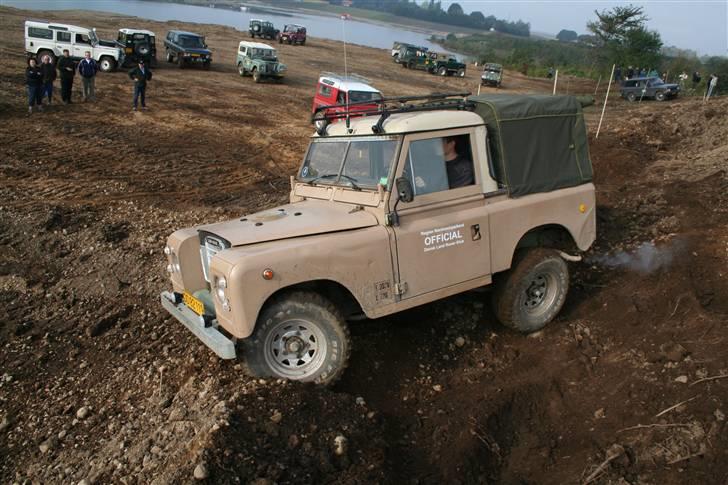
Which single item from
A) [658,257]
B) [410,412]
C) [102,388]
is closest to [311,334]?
[410,412]

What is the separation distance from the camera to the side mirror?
4.52m

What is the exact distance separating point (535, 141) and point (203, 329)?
12.2ft

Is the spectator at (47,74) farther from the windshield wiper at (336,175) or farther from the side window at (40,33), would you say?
the windshield wiper at (336,175)

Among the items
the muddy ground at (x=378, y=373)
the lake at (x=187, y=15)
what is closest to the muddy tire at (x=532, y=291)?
the muddy ground at (x=378, y=373)

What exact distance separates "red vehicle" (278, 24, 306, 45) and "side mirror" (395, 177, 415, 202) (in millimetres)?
42725

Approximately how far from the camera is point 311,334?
4.43 meters

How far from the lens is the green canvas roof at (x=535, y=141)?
5.28 meters

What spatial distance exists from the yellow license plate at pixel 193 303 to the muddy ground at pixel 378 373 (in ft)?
1.88

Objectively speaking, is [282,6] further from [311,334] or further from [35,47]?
[311,334]

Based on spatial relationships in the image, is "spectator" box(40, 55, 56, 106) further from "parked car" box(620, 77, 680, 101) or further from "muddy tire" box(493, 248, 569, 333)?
"parked car" box(620, 77, 680, 101)

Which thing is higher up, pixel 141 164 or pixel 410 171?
pixel 410 171

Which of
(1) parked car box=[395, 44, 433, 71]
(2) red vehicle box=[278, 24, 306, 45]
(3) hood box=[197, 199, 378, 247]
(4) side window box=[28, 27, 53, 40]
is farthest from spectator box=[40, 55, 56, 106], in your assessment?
(2) red vehicle box=[278, 24, 306, 45]

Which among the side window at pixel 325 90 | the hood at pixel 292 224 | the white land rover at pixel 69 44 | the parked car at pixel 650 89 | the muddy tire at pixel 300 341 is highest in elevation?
the parked car at pixel 650 89

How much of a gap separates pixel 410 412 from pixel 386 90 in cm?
2564
